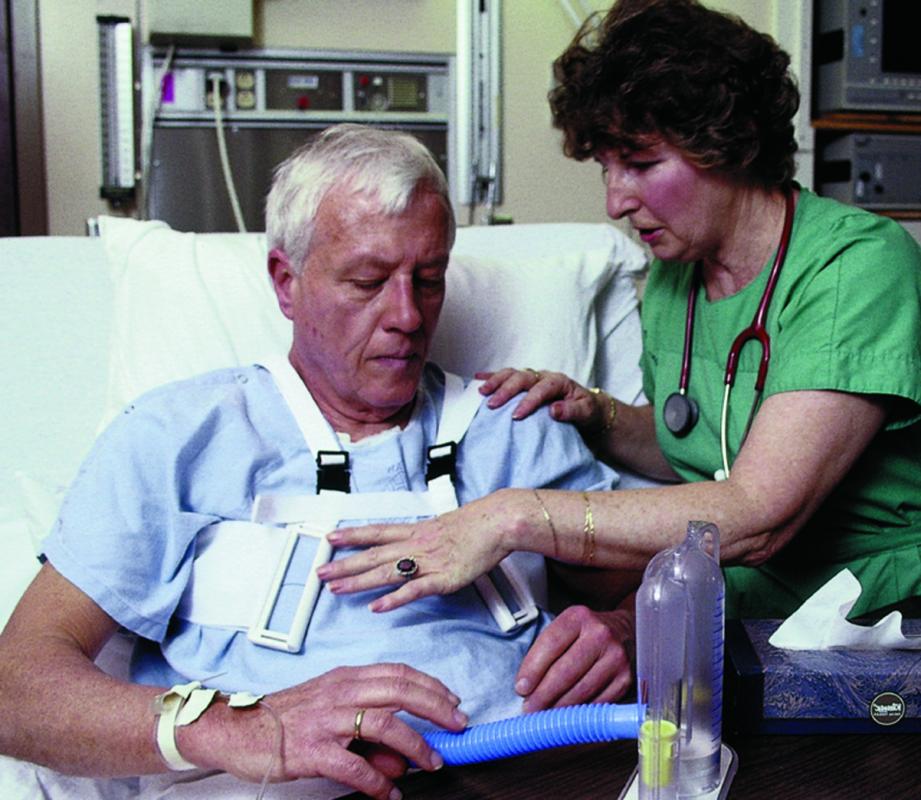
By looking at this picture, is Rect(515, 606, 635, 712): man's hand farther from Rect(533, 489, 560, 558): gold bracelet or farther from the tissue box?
the tissue box

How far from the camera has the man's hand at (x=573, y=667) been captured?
1131 millimetres

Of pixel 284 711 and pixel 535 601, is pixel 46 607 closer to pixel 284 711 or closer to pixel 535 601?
pixel 284 711

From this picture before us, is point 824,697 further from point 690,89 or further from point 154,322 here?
point 154,322

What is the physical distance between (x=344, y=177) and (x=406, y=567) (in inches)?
19.7

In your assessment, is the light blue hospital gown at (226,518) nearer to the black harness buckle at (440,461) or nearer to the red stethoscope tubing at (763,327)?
the black harness buckle at (440,461)

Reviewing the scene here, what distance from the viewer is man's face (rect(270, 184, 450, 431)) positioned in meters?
1.33

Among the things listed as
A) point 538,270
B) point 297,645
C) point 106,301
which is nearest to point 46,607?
point 297,645

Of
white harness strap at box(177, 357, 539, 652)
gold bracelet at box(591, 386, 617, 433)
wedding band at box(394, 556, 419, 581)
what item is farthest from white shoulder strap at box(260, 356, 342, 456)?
gold bracelet at box(591, 386, 617, 433)

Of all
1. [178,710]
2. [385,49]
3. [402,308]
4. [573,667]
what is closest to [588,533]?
[573,667]

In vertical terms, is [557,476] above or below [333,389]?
below

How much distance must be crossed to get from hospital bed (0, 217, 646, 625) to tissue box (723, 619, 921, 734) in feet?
2.95

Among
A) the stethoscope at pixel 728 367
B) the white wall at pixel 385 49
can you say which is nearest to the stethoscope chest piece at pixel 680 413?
the stethoscope at pixel 728 367

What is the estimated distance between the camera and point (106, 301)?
70.3 inches

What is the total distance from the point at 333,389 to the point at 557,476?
34cm
